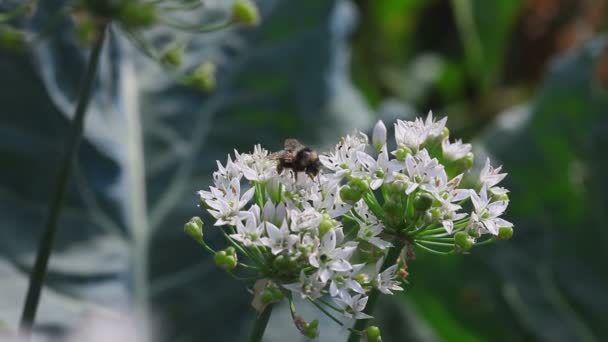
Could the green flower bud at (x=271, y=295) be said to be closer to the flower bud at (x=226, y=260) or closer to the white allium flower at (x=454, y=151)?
the flower bud at (x=226, y=260)

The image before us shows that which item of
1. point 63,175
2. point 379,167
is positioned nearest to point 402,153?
point 379,167

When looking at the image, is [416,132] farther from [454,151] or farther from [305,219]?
[305,219]

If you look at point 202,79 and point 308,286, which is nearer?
point 308,286

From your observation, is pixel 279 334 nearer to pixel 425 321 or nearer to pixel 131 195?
pixel 131 195

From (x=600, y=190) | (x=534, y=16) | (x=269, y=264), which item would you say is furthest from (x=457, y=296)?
(x=269, y=264)

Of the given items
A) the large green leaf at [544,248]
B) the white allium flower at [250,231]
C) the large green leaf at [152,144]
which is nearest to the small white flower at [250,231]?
the white allium flower at [250,231]

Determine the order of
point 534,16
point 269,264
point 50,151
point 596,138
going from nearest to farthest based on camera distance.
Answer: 1. point 269,264
2. point 50,151
3. point 596,138
4. point 534,16
